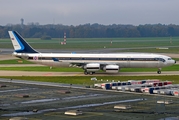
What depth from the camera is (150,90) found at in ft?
226

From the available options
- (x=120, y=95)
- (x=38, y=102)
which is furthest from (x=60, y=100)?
(x=120, y=95)

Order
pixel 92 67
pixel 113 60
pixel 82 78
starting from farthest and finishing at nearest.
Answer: pixel 113 60, pixel 92 67, pixel 82 78

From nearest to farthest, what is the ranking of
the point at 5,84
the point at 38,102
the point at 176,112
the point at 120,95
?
the point at 176,112
the point at 38,102
the point at 120,95
the point at 5,84

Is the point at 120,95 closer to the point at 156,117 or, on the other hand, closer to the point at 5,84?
Answer: the point at 156,117

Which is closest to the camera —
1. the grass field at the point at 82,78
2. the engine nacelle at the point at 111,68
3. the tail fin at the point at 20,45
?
the grass field at the point at 82,78

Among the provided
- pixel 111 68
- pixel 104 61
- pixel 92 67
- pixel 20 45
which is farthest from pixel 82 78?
pixel 20 45

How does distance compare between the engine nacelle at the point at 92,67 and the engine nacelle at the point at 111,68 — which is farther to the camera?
the engine nacelle at the point at 92,67

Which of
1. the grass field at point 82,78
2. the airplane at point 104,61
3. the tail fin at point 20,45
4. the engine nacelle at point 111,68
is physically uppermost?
the tail fin at point 20,45

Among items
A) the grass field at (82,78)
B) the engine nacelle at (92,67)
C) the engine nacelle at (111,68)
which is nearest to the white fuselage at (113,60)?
the engine nacelle at (92,67)

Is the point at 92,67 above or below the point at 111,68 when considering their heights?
above

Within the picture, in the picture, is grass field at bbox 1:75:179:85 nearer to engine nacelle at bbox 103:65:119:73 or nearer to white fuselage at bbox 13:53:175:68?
engine nacelle at bbox 103:65:119:73

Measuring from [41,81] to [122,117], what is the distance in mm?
39939

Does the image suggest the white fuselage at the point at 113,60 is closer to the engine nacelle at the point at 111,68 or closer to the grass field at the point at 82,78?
the engine nacelle at the point at 111,68

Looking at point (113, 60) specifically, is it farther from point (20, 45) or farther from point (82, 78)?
point (20, 45)
